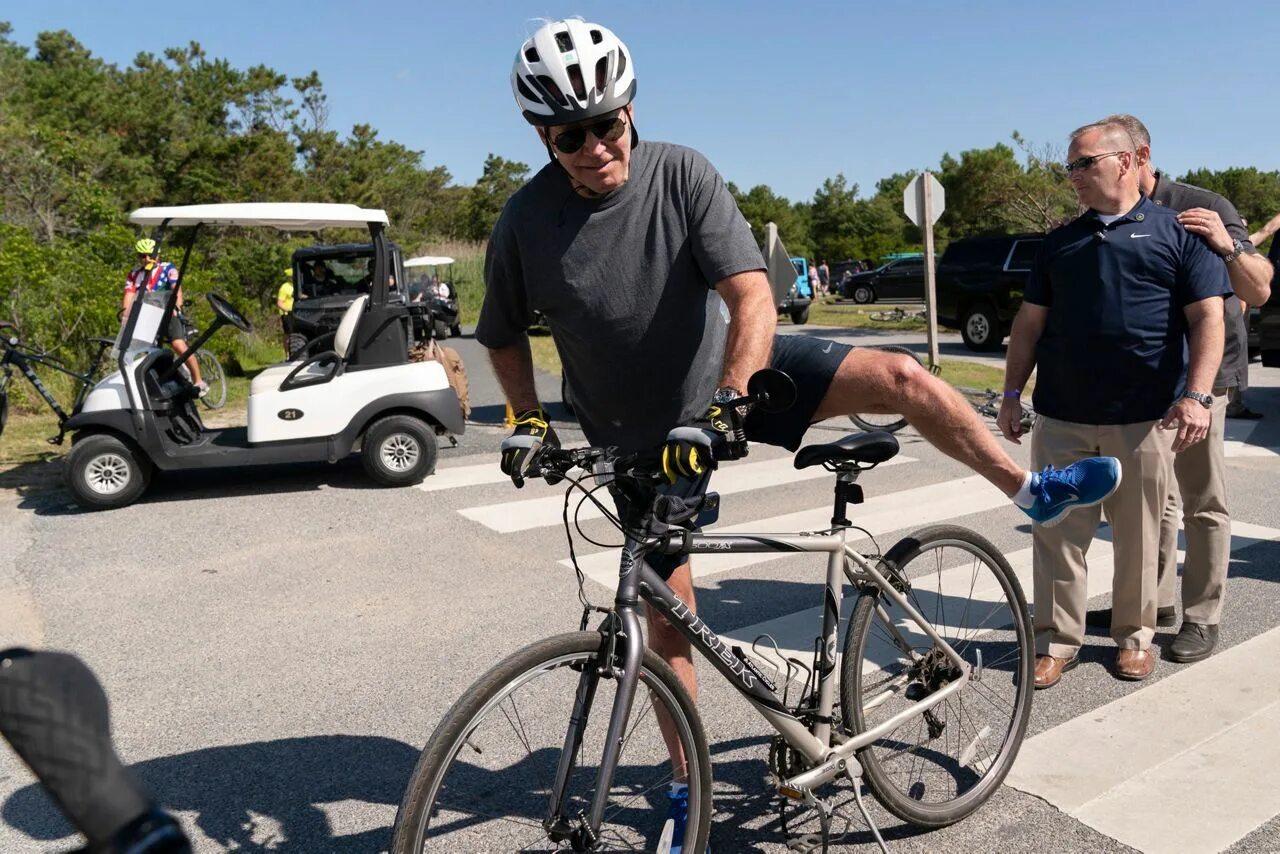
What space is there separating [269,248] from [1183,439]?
23.0 m

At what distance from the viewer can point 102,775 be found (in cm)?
96

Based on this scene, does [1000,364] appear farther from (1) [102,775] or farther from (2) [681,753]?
(1) [102,775]

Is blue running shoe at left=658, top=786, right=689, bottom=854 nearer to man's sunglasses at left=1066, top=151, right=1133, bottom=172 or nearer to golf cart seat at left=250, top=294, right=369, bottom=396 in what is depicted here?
man's sunglasses at left=1066, top=151, right=1133, bottom=172

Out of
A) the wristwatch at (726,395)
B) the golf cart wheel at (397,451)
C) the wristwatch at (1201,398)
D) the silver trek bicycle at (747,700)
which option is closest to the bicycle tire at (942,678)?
the silver trek bicycle at (747,700)

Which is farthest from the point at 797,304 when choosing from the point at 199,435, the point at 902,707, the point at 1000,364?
A: the point at 902,707

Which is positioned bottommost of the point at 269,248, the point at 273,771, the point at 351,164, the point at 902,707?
the point at 273,771

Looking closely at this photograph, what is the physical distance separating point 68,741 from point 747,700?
2319 mm

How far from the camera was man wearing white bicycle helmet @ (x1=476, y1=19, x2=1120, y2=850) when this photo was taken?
8.43 ft

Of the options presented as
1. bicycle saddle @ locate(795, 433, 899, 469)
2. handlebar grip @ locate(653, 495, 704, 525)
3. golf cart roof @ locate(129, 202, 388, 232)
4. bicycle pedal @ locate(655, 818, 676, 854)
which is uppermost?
golf cart roof @ locate(129, 202, 388, 232)

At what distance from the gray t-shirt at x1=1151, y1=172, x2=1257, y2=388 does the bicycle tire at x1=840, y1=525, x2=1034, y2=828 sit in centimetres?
197

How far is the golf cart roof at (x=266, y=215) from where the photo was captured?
8.24m

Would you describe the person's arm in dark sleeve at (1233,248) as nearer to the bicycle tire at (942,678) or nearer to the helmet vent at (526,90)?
the bicycle tire at (942,678)

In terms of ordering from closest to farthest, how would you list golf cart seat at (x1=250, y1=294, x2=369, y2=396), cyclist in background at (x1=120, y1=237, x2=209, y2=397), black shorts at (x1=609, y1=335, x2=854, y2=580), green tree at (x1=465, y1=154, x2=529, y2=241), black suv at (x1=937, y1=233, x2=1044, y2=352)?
1. black shorts at (x1=609, y1=335, x2=854, y2=580)
2. golf cart seat at (x1=250, y1=294, x2=369, y2=396)
3. cyclist in background at (x1=120, y1=237, x2=209, y2=397)
4. black suv at (x1=937, y1=233, x2=1044, y2=352)
5. green tree at (x1=465, y1=154, x2=529, y2=241)

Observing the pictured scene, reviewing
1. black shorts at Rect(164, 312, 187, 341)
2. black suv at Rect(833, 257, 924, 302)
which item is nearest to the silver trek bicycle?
black shorts at Rect(164, 312, 187, 341)
